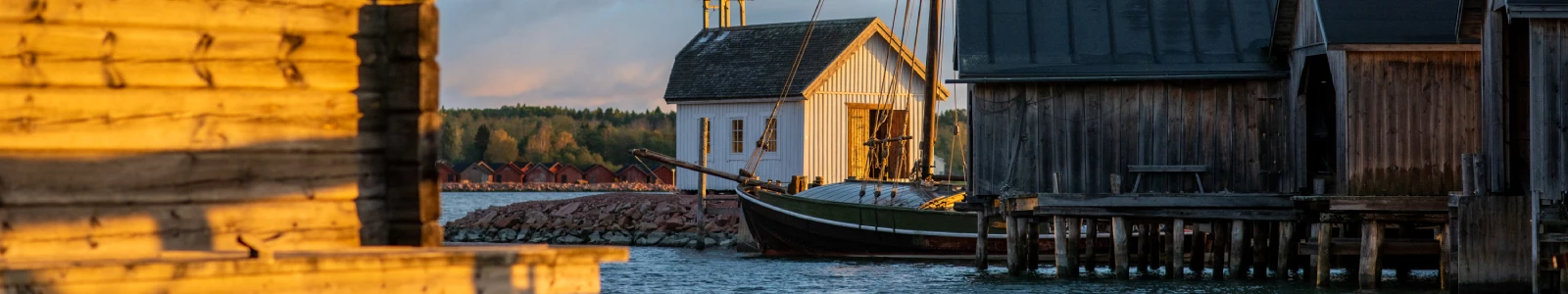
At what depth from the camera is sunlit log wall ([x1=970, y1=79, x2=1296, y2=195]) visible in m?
22.6

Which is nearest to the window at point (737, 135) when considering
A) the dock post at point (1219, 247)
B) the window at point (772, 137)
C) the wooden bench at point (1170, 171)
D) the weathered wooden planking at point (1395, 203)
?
the window at point (772, 137)

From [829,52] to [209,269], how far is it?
35.4 metres

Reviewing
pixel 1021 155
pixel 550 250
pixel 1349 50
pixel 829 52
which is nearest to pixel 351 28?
pixel 550 250

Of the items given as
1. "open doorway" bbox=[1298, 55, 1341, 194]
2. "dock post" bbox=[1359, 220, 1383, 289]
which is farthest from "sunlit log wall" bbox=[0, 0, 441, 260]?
"open doorway" bbox=[1298, 55, 1341, 194]

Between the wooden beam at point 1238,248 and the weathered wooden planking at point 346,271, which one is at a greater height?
the weathered wooden planking at point 346,271

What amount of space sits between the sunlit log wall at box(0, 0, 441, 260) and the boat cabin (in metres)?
32.2

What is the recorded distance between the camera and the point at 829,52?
41844mm

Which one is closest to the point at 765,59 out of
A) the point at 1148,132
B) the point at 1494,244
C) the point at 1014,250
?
the point at 1014,250

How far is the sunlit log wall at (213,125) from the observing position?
22.6 feet

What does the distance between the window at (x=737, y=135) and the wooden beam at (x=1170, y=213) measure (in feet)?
63.8

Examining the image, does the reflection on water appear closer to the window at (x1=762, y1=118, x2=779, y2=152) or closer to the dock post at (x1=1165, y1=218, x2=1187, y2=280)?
the dock post at (x1=1165, y1=218, x2=1187, y2=280)

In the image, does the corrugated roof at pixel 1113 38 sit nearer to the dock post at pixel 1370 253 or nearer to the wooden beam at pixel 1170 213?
the wooden beam at pixel 1170 213

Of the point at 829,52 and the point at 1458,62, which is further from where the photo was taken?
the point at 829,52

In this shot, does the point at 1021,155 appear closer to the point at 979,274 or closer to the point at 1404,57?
the point at 979,274
